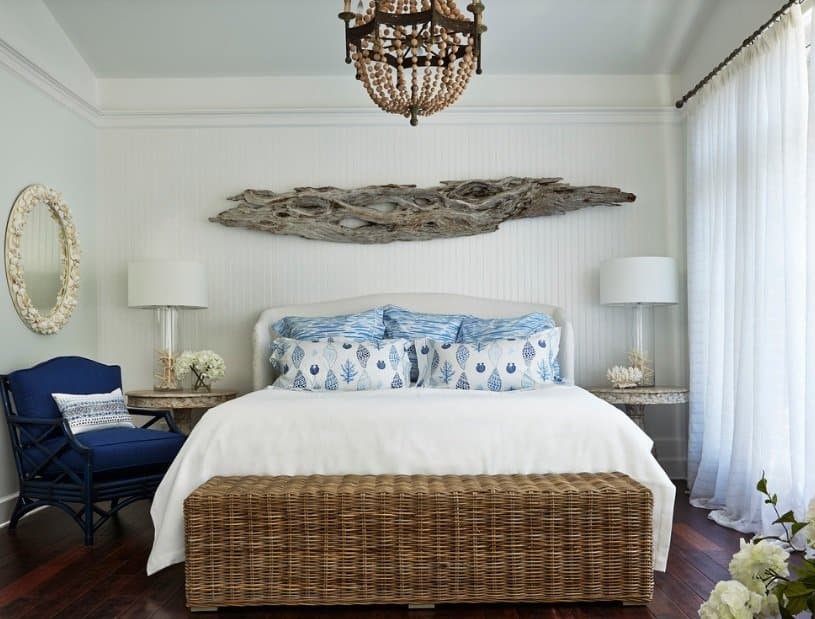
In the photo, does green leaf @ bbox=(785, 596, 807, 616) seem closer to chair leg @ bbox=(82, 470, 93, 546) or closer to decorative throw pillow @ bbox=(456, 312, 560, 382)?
chair leg @ bbox=(82, 470, 93, 546)

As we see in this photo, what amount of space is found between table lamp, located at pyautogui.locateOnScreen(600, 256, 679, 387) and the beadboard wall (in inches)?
11.8

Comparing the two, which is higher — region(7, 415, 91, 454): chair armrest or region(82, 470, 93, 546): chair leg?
region(7, 415, 91, 454): chair armrest

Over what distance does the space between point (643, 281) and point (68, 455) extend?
3.57m

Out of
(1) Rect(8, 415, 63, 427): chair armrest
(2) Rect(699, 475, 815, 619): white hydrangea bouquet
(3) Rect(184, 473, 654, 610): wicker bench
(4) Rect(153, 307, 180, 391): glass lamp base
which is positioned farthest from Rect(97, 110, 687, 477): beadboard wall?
(2) Rect(699, 475, 815, 619): white hydrangea bouquet

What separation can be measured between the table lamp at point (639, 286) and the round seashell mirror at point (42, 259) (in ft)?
11.7

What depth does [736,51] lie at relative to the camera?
4.32 metres

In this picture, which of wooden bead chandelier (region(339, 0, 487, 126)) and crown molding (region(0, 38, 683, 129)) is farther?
crown molding (region(0, 38, 683, 129))

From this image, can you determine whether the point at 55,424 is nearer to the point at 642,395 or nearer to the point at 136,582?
the point at 136,582

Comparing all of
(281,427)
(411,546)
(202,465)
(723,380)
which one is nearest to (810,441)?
(723,380)

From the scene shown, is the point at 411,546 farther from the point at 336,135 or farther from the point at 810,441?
the point at 336,135

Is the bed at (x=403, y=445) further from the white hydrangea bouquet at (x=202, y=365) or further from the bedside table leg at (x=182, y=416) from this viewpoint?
the bedside table leg at (x=182, y=416)

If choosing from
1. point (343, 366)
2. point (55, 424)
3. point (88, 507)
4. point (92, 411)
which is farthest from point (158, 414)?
point (343, 366)

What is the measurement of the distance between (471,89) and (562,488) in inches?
137

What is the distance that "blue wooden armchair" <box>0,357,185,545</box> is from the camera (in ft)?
13.0
